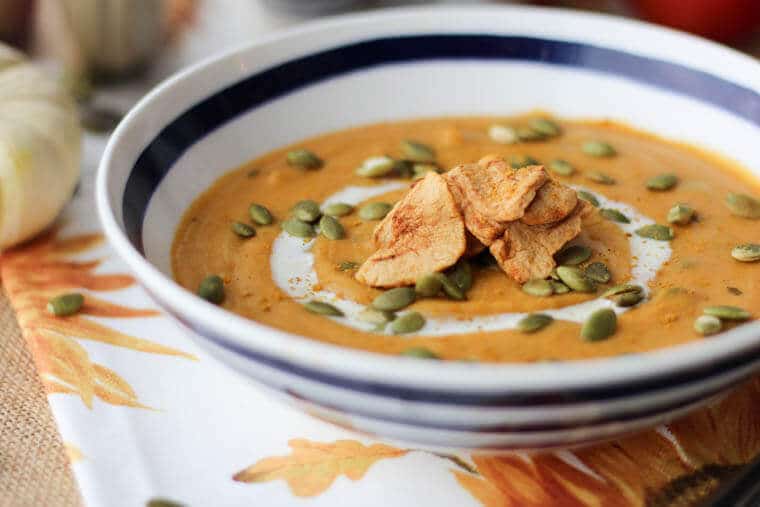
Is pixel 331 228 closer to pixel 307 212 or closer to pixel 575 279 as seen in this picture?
pixel 307 212

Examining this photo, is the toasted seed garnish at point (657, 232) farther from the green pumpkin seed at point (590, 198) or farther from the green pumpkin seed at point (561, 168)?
the green pumpkin seed at point (561, 168)

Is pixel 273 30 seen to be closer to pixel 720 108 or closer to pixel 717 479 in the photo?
pixel 720 108

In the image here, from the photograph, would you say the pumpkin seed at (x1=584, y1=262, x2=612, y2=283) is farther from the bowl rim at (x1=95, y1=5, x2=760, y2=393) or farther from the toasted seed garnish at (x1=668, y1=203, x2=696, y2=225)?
the bowl rim at (x1=95, y1=5, x2=760, y2=393)

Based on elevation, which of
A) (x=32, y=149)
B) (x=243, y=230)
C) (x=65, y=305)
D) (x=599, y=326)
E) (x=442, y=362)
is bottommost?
(x=65, y=305)

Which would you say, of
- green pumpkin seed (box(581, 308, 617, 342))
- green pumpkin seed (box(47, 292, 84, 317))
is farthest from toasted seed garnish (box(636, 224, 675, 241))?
green pumpkin seed (box(47, 292, 84, 317))

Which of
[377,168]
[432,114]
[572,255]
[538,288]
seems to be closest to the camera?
[538,288]

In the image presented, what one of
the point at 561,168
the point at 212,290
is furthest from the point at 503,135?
the point at 212,290
